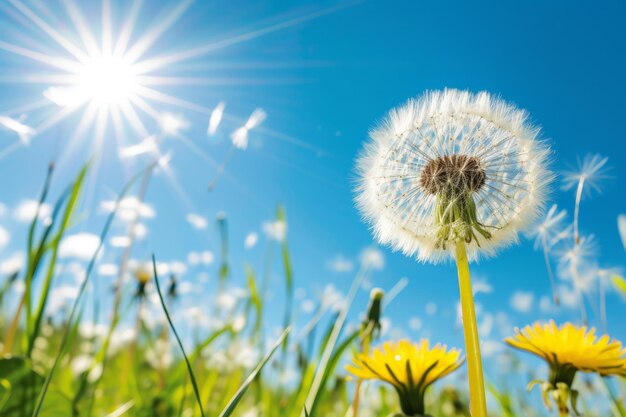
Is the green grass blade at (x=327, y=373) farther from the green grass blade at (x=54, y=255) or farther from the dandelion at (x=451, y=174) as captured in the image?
the green grass blade at (x=54, y=255)

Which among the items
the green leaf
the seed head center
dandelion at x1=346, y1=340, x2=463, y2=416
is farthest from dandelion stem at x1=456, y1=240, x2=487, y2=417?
the green leaf

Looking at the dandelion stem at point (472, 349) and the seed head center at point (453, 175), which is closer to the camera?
the dandelion stem at point (472, 349)

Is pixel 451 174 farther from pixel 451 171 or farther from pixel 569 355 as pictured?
pixel 569 355

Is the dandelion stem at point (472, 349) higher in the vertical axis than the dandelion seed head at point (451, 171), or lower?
lower

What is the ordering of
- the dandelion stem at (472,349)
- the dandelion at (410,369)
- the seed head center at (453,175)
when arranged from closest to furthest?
the dandelion stem at (472,349)
the dandelion at (410,369)
the seed head center at (453,175)

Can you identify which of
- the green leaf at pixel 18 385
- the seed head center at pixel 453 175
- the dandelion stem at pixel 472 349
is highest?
the seed head center at pixel 453 175

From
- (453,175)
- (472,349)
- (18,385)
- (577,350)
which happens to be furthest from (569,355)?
(18,385)

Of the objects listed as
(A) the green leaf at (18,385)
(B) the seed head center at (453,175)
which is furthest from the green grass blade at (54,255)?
(B) the seed head center at (453,175)
